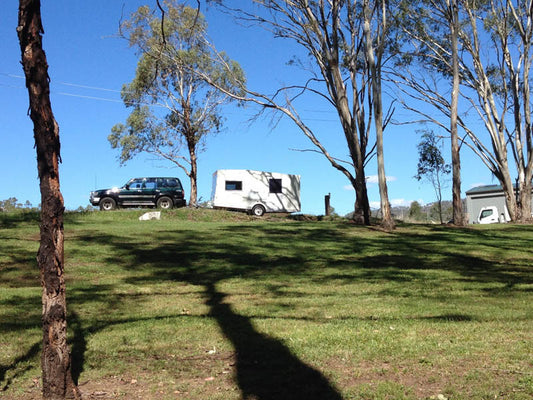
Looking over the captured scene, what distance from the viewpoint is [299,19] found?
2066cm

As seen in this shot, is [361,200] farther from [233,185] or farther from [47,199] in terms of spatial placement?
[47,199]

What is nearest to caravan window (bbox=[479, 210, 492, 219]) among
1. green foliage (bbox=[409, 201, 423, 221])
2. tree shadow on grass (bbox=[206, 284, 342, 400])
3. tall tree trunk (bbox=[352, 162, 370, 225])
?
tall tree trunk (bbox=[352, 162, 370, 225])

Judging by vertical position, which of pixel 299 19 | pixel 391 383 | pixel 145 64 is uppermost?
pixel 145 64

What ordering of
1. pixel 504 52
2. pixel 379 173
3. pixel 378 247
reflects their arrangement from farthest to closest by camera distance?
pixel 504 52, pixel 379 173, pixel 378 247

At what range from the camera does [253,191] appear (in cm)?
3180

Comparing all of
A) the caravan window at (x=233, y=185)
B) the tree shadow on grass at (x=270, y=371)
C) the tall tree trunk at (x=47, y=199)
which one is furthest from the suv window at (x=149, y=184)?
the tall tree trunk at (x=47, y=199)

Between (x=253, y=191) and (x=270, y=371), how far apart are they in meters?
26.8

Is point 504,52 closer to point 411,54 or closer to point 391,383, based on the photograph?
point 411,54

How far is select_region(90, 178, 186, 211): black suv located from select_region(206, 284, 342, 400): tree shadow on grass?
79.5 feet

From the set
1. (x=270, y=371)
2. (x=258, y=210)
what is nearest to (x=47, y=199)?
(x=270, y=371)

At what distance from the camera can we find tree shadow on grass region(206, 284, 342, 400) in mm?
4559

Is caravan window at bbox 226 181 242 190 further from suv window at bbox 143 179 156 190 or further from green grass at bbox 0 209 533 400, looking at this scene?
green grass at bbox 0 209 533 400

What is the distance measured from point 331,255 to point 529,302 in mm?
5946

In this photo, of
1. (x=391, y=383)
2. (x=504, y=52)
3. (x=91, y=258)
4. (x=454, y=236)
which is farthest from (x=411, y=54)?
(x=391, y=383)
